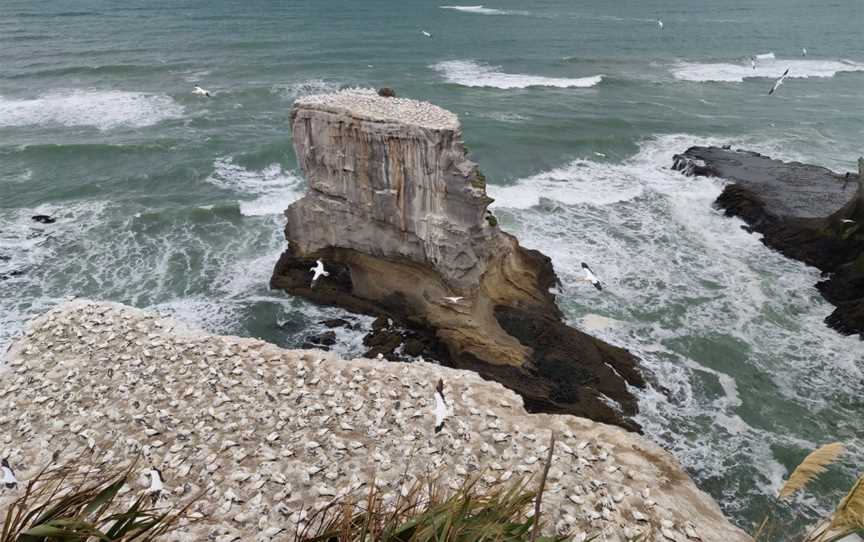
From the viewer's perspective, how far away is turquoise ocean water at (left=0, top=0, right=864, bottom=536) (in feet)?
56.4

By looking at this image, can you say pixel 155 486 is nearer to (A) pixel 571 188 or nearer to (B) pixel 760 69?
(A) pixel 571 188

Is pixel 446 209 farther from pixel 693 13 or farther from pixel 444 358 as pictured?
pixel 693 13

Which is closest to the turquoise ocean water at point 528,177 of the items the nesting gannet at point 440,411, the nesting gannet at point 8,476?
the nesting gannet at point 440,411

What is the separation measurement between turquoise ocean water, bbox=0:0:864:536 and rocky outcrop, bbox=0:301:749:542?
163 inches

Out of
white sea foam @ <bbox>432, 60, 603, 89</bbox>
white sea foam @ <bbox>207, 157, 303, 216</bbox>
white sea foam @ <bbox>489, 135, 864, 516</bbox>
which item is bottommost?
white sea foam @ <bbox>489, 135, 864, 516</bbox>

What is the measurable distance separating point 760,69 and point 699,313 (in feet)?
154

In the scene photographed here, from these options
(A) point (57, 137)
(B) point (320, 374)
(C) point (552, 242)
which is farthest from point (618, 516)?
(A) point (57, 137)

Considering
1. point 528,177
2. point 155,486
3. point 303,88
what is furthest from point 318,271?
point 303,88

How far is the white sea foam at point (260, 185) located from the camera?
89.6 ft

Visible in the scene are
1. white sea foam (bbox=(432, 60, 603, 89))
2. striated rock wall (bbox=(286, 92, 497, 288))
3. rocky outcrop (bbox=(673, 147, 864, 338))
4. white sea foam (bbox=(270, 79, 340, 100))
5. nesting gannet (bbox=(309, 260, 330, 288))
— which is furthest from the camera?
white sea foam (bbox=(432, 60, 603, 89))

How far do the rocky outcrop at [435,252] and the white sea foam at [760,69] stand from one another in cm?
4331

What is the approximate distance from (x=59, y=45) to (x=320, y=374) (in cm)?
5852

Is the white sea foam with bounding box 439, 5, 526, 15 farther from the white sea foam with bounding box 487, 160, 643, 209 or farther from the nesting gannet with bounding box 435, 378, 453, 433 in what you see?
the nesting gannet with bounding box 435, 378, 453, 433

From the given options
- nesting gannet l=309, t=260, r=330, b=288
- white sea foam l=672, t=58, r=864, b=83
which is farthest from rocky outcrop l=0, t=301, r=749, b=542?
white sea foam l=672, t=58, r=864, b=83
